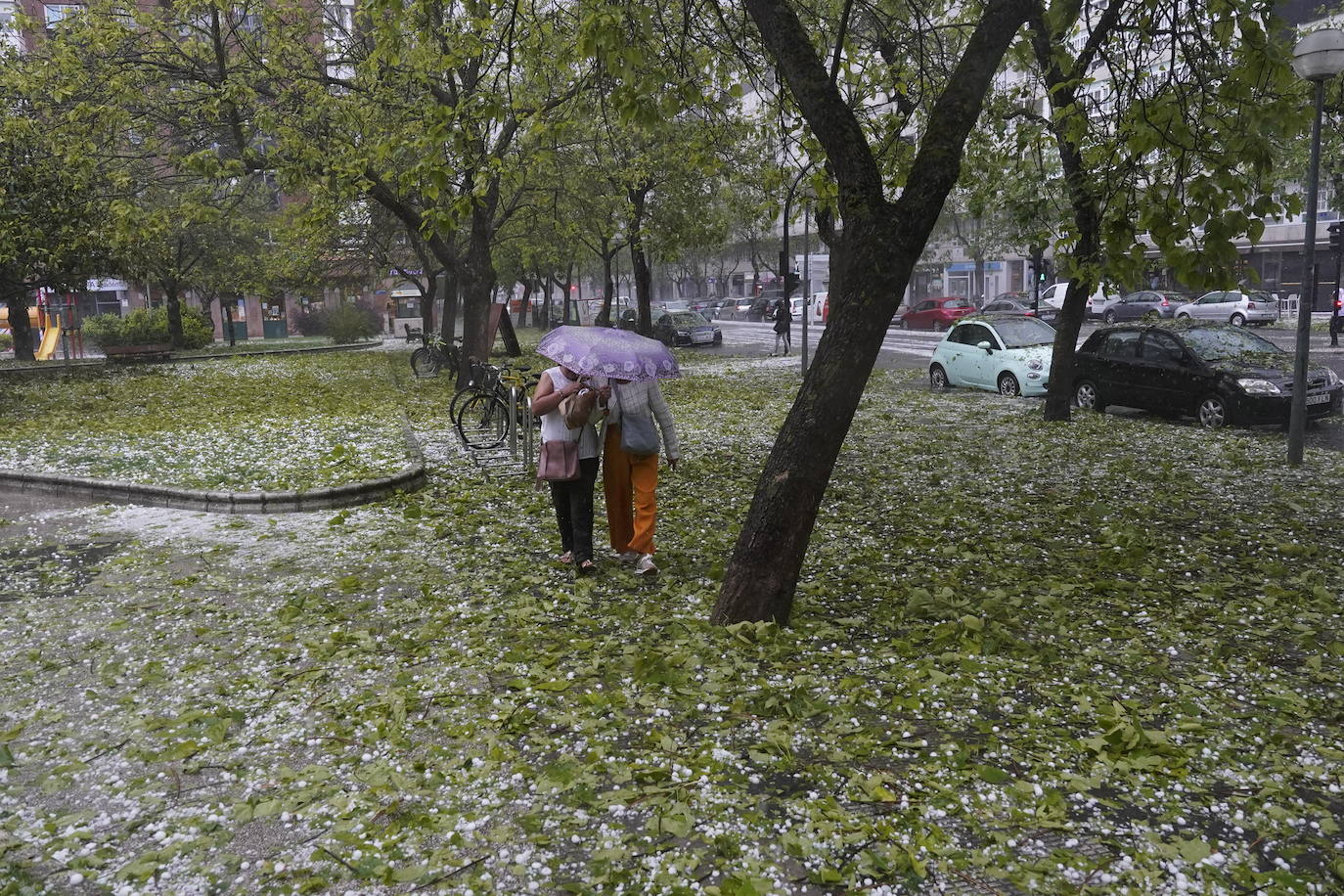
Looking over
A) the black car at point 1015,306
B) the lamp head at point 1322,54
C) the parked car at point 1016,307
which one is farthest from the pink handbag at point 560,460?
the parked car at point 1016,307

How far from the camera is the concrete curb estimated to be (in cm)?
1025

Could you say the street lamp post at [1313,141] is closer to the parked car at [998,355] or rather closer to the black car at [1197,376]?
the black car at [1197,376]

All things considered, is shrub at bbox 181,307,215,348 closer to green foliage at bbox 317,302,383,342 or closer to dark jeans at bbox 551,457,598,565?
green foliage at bbox 317,302,383,342

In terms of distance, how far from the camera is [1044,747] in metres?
4.73

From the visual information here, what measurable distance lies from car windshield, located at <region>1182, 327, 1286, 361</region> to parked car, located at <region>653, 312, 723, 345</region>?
1043 inches

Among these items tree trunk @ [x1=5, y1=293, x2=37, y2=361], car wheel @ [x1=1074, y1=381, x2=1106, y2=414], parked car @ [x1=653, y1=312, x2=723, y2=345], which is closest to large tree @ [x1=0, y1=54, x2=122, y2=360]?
tree trunk @ [x1=5, y1=293, x2=37, y2=361]

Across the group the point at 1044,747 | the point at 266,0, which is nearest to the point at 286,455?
the point at 266,0

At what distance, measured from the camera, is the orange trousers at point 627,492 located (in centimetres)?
761

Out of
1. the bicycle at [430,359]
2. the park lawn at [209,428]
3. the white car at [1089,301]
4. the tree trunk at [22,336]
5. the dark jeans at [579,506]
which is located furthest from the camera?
the white car at [1089,301]

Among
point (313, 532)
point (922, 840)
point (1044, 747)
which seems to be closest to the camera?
point (922, 840)

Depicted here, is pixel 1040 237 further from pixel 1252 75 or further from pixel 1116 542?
pixel 1252 75

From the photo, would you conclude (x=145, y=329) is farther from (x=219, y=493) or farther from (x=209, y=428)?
(x=219, y=493)

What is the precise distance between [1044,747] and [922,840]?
111cm

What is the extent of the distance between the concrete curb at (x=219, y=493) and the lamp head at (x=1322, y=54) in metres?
10.3
